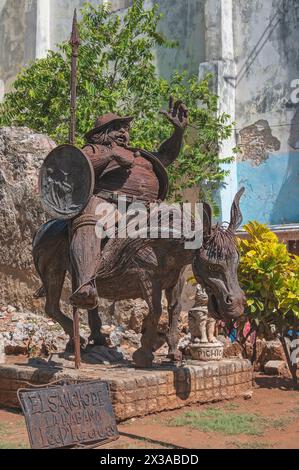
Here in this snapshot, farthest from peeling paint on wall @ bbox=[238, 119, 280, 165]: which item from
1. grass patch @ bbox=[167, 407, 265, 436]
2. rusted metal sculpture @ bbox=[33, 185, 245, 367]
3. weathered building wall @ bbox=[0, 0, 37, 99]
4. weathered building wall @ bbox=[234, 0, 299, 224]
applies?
grass patch @ bbox=[167, 407, 265, 436]

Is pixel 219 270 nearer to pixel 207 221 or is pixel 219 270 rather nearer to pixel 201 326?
pixel 207 221

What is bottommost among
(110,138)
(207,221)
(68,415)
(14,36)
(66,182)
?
(68,415)

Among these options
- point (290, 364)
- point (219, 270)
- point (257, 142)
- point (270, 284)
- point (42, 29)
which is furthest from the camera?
point (42, 29)

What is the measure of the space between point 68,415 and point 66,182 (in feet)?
7.50

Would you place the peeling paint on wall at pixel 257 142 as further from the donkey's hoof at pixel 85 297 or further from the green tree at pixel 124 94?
the donkey's hoof at pixel 85 297

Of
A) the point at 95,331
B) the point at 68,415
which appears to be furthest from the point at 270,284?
the point at 68,415

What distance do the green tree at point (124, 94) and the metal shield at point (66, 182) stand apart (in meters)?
6.66

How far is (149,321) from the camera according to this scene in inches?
259

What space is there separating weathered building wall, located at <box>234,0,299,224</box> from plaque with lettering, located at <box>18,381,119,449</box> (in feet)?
35.9

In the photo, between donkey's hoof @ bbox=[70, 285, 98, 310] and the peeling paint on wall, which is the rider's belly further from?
A: the peeling paint on wall

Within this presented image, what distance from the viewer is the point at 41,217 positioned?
1145cm

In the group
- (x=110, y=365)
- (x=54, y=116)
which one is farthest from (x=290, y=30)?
(x=110, y=365)

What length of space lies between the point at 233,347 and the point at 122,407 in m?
3.59

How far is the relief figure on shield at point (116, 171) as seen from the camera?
634 centimetres
